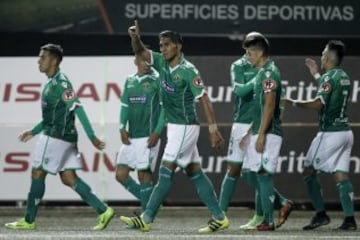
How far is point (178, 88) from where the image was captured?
12.6m

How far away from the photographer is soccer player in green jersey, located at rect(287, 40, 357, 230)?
43.8 feet

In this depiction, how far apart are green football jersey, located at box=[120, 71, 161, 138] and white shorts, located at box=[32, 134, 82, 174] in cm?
97

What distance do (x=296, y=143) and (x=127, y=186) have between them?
300 centimetres

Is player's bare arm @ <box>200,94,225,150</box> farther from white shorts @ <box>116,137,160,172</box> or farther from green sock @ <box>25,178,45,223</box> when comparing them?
green sock @ <box>25,178,45,223</box>

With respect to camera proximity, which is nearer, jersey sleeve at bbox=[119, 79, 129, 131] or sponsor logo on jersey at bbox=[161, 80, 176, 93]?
sponsor logo on jersey at bbox=[161, 80, 176, 93]

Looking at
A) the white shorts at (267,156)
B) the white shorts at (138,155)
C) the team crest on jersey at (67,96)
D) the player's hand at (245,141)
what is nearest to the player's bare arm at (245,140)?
the player's hand at (245,141)

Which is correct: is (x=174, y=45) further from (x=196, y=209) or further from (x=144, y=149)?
(x=196, y=209)

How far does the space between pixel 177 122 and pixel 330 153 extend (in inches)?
69.7

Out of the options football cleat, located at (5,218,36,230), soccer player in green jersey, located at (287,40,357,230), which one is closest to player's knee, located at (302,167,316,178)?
soccer player in green jersey, located at (287,40,357,230)

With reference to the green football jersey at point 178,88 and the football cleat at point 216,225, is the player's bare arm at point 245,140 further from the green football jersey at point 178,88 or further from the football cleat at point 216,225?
the football cleat at point 216,225

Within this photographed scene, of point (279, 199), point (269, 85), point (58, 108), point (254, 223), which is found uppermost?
point (269, 85)

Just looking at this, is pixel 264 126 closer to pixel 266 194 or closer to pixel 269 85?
pixel 269 85

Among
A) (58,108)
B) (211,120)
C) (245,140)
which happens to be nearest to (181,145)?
(211,120)

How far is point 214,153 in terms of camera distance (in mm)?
16562
